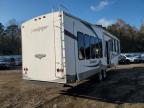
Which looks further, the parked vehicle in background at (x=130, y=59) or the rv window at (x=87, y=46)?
the parked vehicle in background at (x=130, y=59)

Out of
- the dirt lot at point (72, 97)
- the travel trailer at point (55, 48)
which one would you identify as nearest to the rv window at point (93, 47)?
the travel trailer at point (55, 48)

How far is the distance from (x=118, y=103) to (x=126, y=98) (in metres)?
1.04

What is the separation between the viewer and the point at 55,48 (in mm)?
11797

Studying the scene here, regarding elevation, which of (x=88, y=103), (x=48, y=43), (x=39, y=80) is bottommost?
(x=88, y=103)

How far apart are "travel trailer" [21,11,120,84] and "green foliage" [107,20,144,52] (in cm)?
6280

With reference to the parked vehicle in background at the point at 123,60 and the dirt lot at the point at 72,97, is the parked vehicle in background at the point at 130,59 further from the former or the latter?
the dirt lot at the point at 72,97

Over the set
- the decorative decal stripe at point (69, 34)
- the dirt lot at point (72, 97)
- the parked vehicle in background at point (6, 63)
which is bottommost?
the dirt lot at point (72, 97)

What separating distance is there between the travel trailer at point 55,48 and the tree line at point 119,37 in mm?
62297

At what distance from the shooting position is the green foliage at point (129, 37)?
76875 mm

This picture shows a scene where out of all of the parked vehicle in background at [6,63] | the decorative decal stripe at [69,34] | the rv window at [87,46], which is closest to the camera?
the decorative decal stripe at [69,34]

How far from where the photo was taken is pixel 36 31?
12.5 metres

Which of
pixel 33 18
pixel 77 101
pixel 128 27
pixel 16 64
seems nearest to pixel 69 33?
pixel 33 18

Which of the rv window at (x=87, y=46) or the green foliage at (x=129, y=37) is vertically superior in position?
the green foliage at (x=129, y=37)

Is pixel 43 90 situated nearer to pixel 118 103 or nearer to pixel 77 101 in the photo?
pixel 77 101
